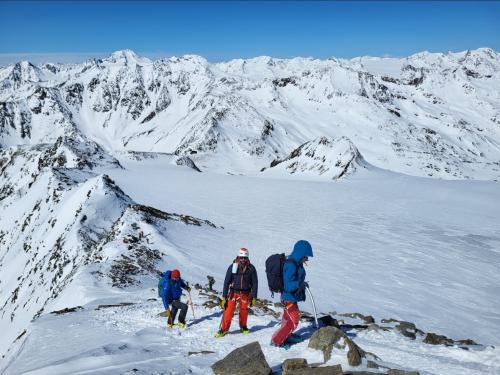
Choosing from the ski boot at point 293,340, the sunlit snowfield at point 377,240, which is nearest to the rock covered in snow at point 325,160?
the sunlit snowfield at point 377,240

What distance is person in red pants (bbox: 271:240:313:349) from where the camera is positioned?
10.5 m

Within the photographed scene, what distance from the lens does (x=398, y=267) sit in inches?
941

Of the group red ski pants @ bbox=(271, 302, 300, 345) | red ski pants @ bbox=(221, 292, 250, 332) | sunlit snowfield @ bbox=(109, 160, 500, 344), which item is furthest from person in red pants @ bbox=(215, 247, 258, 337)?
sunlit snowfield @ bbox=(109, 160, 500, 344)

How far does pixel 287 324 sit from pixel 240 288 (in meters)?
1.94

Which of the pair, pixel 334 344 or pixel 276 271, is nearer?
pixel 334 344

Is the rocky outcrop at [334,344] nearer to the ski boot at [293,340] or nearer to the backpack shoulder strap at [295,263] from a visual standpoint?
the ski boot at [293,340]

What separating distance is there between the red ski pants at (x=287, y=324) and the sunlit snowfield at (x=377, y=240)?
8.30 metres

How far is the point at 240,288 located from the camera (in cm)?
1195

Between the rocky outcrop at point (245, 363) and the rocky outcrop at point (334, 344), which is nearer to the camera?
the rocky outcrop at point (245, 363)

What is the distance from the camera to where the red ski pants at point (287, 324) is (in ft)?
34.6

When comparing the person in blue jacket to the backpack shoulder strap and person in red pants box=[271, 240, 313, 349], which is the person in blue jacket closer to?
person in red pants box=[271, 240, 313, 349]

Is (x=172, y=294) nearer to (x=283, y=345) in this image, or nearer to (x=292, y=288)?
(x=283, y=345)

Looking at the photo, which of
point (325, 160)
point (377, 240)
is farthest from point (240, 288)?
point (325, 160)

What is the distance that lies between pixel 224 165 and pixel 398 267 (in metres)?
128
